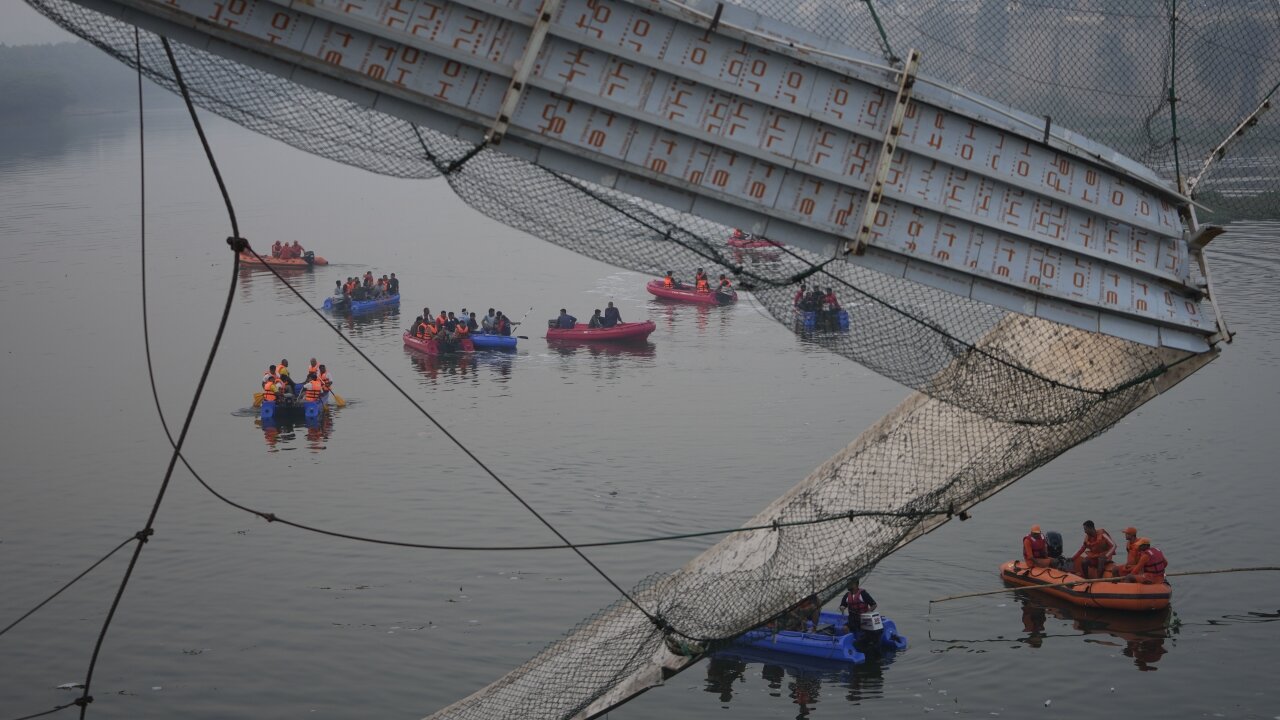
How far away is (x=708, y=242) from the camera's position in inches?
460

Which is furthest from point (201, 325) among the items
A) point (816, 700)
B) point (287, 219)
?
point (816, 700)

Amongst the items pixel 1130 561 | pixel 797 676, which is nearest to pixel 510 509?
pixel 797 676

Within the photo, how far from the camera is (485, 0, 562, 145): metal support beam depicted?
10.4 m

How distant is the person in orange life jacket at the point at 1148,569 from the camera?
22453mm

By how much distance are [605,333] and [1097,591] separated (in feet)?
76.0

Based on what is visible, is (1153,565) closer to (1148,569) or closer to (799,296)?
(1148,569)

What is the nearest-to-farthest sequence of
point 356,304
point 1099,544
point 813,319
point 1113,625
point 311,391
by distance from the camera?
point 813,319 → point 1113,625 → point 1099,544 → point 311,391 → point 356,304

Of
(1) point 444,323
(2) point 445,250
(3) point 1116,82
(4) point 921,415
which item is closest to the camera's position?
(3) point 1116,82

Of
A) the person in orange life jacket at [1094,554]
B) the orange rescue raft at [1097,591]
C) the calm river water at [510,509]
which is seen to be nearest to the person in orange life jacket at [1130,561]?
the person in orange life jacket at [1094,554]

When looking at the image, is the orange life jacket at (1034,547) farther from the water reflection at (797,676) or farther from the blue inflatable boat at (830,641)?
the water reflection at (797,676)

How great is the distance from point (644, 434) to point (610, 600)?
10511 mm

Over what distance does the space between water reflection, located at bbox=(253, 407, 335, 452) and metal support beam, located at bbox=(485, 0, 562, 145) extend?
2387 cm

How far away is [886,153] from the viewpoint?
1116 cm

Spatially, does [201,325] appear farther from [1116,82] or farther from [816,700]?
[1116,82]
